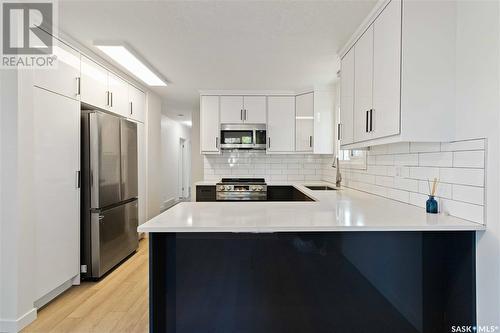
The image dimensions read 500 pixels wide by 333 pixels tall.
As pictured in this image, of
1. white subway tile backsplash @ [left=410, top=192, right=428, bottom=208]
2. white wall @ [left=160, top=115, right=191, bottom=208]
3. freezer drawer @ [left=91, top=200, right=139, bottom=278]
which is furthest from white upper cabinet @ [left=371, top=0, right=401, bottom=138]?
white wall @ [left=160, top=115, right=191, bottom=208]

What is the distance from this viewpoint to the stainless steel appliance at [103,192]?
9.26 feet

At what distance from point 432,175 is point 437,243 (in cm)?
46

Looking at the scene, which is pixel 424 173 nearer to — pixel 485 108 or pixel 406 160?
pixel 406 160

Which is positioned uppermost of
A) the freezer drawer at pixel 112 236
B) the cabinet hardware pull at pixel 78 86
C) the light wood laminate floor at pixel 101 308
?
the cabinet hardware pull at pixel 78 86

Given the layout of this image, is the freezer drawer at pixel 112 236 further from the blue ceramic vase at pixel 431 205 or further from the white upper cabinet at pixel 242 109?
the blue ceramic vase at pixel 431 205

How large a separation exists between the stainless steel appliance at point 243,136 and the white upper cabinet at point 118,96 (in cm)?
144

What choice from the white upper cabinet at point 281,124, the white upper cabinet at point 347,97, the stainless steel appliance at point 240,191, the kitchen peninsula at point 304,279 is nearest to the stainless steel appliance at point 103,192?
the stainless steel appliance at point 240,191

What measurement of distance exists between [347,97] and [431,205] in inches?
47.2

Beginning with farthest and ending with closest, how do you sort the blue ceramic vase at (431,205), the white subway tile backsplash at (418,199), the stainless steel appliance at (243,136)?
the stainless steel appliance at (243,136), the white subway tile backsplash at (418,199), the blue ceramic vase at (431,205)

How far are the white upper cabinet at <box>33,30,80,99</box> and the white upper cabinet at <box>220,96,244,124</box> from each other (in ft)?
6.96

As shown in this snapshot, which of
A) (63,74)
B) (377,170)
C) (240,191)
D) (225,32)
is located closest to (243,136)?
(240,191)

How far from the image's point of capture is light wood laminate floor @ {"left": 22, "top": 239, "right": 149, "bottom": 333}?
2.09 metres

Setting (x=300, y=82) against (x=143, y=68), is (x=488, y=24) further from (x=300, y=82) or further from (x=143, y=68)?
(x=143, y=68)

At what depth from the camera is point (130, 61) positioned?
299 cm
